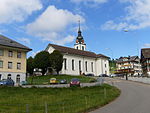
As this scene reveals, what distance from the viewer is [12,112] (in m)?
13.8

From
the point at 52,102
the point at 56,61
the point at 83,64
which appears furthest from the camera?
the point at 83,64

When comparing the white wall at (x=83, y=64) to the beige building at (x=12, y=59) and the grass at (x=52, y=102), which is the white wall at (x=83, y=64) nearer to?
the beige building at (x=12, y=59)

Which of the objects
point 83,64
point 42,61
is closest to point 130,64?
point 83,64

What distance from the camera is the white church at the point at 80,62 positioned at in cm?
9056

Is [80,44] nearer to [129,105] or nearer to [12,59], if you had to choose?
[12,59]

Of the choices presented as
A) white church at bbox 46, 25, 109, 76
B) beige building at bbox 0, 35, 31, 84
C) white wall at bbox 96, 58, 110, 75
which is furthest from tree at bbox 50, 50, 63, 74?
white wall at bbox 96, 58, 110, 75

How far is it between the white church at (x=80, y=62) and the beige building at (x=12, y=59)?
27943 millimetres

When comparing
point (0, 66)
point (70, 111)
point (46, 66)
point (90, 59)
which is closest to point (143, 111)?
point (70, 111)

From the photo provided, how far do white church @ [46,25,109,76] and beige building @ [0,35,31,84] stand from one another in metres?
27.9

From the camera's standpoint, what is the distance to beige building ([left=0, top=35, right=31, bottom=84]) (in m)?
55.8

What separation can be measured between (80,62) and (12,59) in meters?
44.6

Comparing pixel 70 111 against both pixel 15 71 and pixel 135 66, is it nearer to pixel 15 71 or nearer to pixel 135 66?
pixel 15 71

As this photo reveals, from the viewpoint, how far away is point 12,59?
190ft

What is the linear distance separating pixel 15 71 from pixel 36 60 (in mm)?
22320
